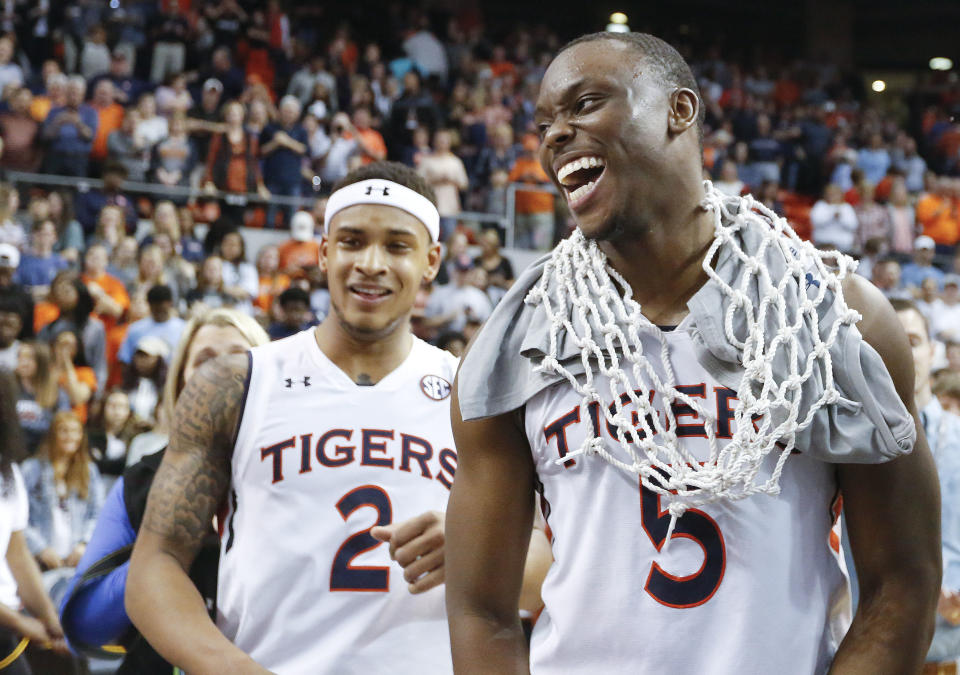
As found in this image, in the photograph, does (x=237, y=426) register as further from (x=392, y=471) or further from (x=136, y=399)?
(x=136, y=399)

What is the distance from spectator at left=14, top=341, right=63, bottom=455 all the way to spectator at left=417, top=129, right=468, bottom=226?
5413 millimetres

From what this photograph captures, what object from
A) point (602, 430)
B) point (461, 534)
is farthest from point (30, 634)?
point (602, 430)

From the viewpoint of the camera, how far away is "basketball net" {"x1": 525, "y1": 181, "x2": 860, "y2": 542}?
1.85 metres

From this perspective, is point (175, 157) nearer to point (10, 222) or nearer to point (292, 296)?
point (10, 222)

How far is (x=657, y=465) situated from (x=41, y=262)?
Result: 7.96 m

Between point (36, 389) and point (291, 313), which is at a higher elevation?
point (291, 313)

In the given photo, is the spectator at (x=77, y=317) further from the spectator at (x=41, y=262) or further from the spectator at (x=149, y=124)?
the spectator at (x=149, y=124)

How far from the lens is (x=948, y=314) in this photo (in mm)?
11453

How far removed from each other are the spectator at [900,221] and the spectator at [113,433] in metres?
9.52

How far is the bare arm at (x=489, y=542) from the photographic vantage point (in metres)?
2.06

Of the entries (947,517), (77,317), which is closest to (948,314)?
(947,517)

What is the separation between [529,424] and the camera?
203cm

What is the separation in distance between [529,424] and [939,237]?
12.8 metres

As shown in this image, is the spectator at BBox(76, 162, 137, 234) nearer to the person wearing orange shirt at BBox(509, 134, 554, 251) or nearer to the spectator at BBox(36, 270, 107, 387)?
the spectator at BBox(36, 270, 107, 387)
